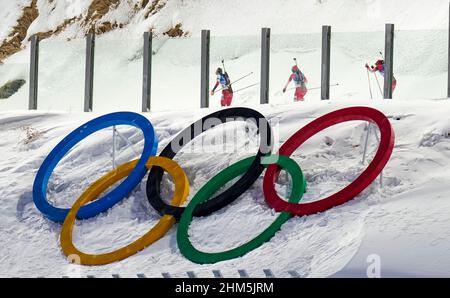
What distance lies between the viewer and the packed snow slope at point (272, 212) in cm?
1059

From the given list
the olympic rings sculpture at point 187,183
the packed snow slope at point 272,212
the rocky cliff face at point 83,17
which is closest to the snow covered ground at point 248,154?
the packed snow slope at point 272,212

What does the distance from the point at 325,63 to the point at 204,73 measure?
1.75 meters

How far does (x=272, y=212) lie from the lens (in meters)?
11.9

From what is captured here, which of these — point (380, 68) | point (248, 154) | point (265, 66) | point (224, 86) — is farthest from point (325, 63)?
point (248, 154)

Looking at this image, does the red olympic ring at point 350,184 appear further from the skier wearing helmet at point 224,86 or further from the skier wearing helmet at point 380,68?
the skier wearing helmet at point 224,86

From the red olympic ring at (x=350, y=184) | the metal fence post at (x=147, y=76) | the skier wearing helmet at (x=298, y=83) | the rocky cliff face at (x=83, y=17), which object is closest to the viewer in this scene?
the red olympic ring at (x=350, y=184)

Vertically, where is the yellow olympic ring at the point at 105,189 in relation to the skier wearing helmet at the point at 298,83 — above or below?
below

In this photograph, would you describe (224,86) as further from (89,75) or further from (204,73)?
(89,75)

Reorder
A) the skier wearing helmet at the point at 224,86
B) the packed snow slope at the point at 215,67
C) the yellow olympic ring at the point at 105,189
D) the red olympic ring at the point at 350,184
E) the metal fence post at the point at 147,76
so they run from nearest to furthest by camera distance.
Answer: the red olympic ring at the point at 350,184, the yellow olympic ring at the point at 105,189, the packed snow slope at the point at 215,67, the skier wearing helmet at the point at 224,86, the metal fence post at the point at 147,76

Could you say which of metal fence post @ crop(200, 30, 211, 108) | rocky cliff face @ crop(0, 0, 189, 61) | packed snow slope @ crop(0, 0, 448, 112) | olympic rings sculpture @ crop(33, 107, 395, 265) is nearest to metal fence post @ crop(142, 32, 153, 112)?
packed snow slope @ crop(0, 0, 448, 112)

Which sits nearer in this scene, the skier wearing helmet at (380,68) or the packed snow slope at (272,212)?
the packed snow slope at (272,212)

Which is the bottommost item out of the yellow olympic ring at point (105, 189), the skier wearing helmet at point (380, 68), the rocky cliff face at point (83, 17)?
the yellow olympic ring at point (105, 189)

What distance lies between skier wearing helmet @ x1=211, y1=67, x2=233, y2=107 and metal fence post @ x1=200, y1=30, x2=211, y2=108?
141 millimetres
